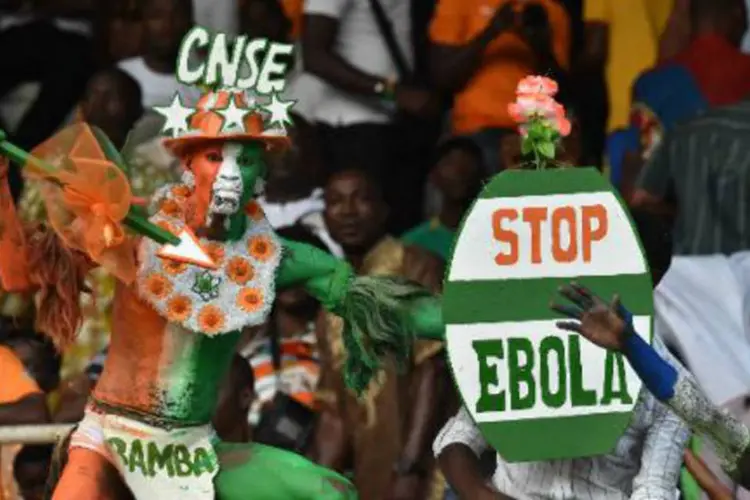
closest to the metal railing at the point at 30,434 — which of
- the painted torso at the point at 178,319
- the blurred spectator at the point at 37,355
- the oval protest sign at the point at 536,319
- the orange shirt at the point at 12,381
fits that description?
the orange shirt at the point at 12,381

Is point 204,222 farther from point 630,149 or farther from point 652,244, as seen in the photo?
point 630,149

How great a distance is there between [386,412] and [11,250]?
2.51m

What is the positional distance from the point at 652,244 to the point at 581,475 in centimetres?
93

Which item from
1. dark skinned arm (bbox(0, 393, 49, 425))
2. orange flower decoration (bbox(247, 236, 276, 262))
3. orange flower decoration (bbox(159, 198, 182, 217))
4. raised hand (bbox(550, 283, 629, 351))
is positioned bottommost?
dark skinned arm (bbox(0, 393, 49, 425))

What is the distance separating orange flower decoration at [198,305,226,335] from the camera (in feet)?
34.3

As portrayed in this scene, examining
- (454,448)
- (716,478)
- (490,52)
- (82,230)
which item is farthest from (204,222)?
(490,52)

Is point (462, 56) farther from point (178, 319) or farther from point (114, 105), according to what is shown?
point (178, 319)

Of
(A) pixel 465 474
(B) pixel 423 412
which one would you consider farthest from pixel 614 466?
(B) pixel 423 412

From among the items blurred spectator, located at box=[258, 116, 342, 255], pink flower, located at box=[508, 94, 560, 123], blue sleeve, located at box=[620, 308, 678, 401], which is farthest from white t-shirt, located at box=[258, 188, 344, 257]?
blue sleeve, located at box=[620, 308, 678, 401]

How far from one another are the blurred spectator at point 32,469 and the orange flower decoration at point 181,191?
2.12 meters

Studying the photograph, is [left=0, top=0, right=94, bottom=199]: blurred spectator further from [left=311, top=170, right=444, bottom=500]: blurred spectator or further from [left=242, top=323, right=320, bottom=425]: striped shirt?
[left=311, top=170, right=444, bottom=500]: blurred spectator

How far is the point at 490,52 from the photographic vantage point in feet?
44.4

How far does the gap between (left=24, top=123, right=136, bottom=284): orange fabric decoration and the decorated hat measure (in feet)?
1.02

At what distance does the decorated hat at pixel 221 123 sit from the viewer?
34.3 ft
